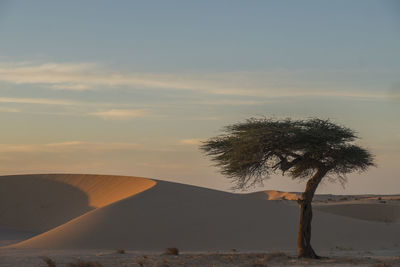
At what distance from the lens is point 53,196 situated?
55.8m

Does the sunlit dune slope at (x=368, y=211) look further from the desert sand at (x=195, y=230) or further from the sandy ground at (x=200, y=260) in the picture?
the sandy ground at (x=200, y=260)

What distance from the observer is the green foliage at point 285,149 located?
A: 24.0 m

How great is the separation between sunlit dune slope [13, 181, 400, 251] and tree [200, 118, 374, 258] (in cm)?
754

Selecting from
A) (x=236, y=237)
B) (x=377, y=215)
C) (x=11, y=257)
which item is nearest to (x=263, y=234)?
(x=236, y=237)

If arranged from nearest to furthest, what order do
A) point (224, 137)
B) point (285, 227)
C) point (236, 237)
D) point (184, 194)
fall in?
1. point (224, 137)
2. point (236, 237)
3. point (285, 227)
4. point (184, 194)

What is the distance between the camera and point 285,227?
35.7 meters

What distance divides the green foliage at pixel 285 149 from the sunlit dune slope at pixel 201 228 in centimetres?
781

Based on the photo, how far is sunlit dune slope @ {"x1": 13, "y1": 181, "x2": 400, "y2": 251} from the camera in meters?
32.5

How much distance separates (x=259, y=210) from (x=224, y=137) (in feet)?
42.8

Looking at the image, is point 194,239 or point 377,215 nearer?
point 194,239

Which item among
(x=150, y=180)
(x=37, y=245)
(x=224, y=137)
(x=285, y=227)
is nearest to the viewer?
(x=224, y=137)

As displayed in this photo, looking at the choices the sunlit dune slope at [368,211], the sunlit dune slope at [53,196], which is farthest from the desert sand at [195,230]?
the sunlit dune slope at [368,211]

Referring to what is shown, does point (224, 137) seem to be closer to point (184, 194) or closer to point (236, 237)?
point (236, 237)

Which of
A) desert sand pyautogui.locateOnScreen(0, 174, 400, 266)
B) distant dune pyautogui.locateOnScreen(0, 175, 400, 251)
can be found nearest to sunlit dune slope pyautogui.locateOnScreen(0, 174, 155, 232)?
desert sand pyautogui.locateOnScreen(0, 174, 400, 266)
